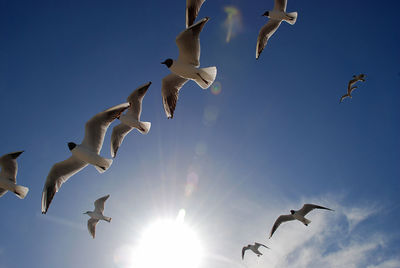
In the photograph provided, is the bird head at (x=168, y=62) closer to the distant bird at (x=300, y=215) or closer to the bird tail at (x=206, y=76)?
the bird tail at (x=206, y=76)

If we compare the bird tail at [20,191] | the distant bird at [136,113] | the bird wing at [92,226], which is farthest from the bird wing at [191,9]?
the bird wing at [92,226]

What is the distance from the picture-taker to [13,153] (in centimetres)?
1085

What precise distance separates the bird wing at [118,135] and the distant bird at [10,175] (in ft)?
10.3

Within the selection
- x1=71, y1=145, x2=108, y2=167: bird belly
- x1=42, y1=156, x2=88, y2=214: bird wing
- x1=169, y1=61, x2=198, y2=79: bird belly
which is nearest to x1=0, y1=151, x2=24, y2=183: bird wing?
x1=42, y1=156, x2=88, y2=214: bird wing

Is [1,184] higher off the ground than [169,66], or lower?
lower

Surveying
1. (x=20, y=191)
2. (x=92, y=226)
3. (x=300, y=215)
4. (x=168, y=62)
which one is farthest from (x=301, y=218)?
(x=20, y=191)

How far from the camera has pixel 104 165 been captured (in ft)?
32.6

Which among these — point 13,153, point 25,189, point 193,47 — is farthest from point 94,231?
point 193,47

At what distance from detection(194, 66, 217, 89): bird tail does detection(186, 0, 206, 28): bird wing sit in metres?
1.37

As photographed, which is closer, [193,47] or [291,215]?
[193,47]

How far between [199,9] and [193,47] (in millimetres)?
1186

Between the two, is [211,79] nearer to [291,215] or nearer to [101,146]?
[101,146]

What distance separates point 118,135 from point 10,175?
3.98 metres

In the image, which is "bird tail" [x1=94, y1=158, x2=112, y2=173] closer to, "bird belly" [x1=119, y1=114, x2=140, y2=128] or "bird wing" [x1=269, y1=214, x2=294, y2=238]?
"bird belly" [x1=119, y1=114, x2=140, y2=128]
